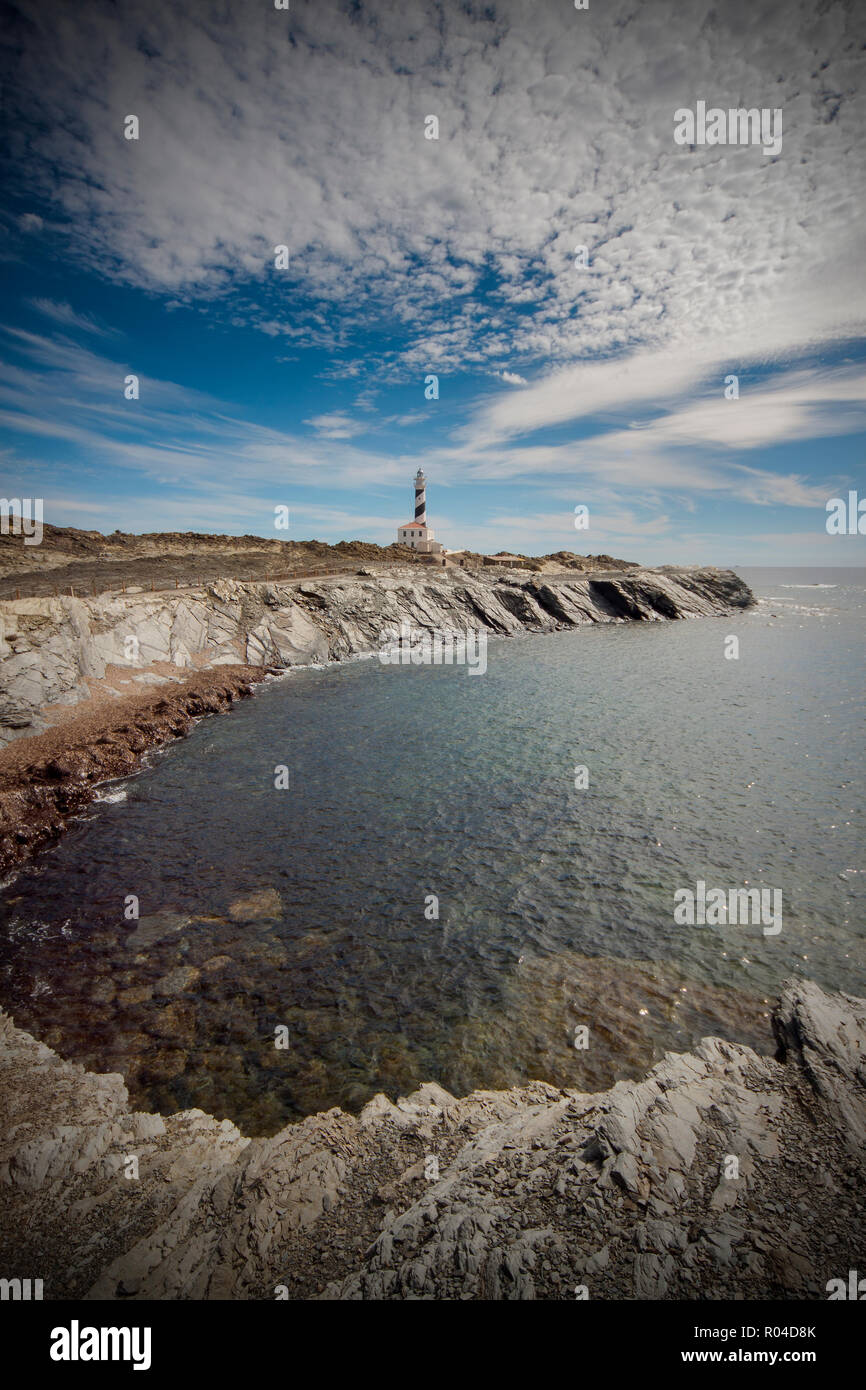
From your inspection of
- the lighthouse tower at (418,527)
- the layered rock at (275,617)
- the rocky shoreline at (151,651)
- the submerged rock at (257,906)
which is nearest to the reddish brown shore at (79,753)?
the rocky shoreline at (151,651)

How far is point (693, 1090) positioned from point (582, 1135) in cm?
205

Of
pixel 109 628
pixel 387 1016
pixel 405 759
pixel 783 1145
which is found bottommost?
pixel 387 1016

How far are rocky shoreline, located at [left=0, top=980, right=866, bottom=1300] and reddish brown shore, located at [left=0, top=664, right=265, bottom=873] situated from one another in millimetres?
11020

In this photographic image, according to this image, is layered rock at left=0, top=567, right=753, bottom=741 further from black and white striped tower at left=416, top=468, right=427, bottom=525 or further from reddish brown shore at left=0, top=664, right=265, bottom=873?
black and white striped tower at left=416, top=468, right=427, bottom=525

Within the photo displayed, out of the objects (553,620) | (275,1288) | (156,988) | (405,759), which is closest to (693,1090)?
(275,1288)

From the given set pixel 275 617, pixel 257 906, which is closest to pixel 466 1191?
pixel 257 906

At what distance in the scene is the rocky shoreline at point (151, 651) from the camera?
20391mm

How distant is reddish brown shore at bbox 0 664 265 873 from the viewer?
1719cm

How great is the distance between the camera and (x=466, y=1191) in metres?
6.38

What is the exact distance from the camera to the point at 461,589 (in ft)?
230

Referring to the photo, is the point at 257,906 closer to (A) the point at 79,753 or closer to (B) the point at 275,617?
(A) the point at 79,753

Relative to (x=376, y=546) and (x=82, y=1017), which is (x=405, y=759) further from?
(x=376, y=546)

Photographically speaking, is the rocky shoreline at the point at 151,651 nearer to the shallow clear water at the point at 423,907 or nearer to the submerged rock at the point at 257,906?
the shallow clear water at the point at 423,907

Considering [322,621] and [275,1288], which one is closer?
[275,1288]
